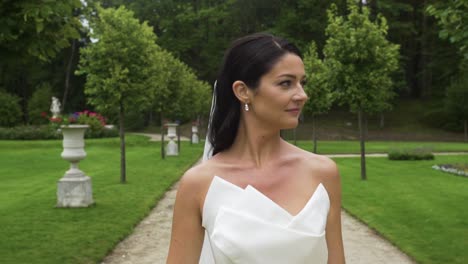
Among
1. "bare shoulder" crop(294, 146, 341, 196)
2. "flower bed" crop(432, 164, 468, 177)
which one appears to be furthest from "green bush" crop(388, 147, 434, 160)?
"bare shoulder" crop(294, 146, 341, 196)

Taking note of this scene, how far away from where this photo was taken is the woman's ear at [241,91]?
2.09 m

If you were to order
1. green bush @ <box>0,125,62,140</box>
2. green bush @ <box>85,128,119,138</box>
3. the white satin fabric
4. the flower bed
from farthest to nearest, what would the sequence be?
green bush @ <box>85,128,119,138</box> → green bush @ <box>0,125,62,140</box> → the flower bed → the white satin fabric

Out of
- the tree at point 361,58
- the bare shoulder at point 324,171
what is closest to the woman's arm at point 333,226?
the bare shoulder at point 324,171

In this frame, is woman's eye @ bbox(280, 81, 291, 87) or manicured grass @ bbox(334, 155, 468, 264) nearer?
woman's eye @ bbox(280, 81, 291, 87)

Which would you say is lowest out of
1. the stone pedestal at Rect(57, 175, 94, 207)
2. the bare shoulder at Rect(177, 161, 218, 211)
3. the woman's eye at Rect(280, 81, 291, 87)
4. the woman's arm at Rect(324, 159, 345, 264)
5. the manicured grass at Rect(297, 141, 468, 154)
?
the manicured grass at Rect(297, 141, 468, 154)

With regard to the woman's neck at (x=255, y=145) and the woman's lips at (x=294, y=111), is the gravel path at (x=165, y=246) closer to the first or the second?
the woman's neck at (x=255, y=145)

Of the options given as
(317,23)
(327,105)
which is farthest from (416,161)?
(317,23)

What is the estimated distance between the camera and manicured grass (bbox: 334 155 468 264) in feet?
25.8

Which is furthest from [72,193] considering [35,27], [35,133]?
[35,133]

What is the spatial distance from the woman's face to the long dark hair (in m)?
0.03

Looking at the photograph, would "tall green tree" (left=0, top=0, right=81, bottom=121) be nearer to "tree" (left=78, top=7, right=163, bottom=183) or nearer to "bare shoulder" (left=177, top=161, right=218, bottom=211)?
"bare shoulder" (left=177, top=161, right=218, bottom=211)

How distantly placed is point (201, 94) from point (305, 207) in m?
36.1

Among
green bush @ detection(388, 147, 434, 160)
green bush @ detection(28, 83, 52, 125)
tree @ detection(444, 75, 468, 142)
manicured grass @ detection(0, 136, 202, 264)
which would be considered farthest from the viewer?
green bush @ detection(28, 83, 52, 125)

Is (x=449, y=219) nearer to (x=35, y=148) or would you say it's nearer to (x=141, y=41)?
(x=141, y=41)
